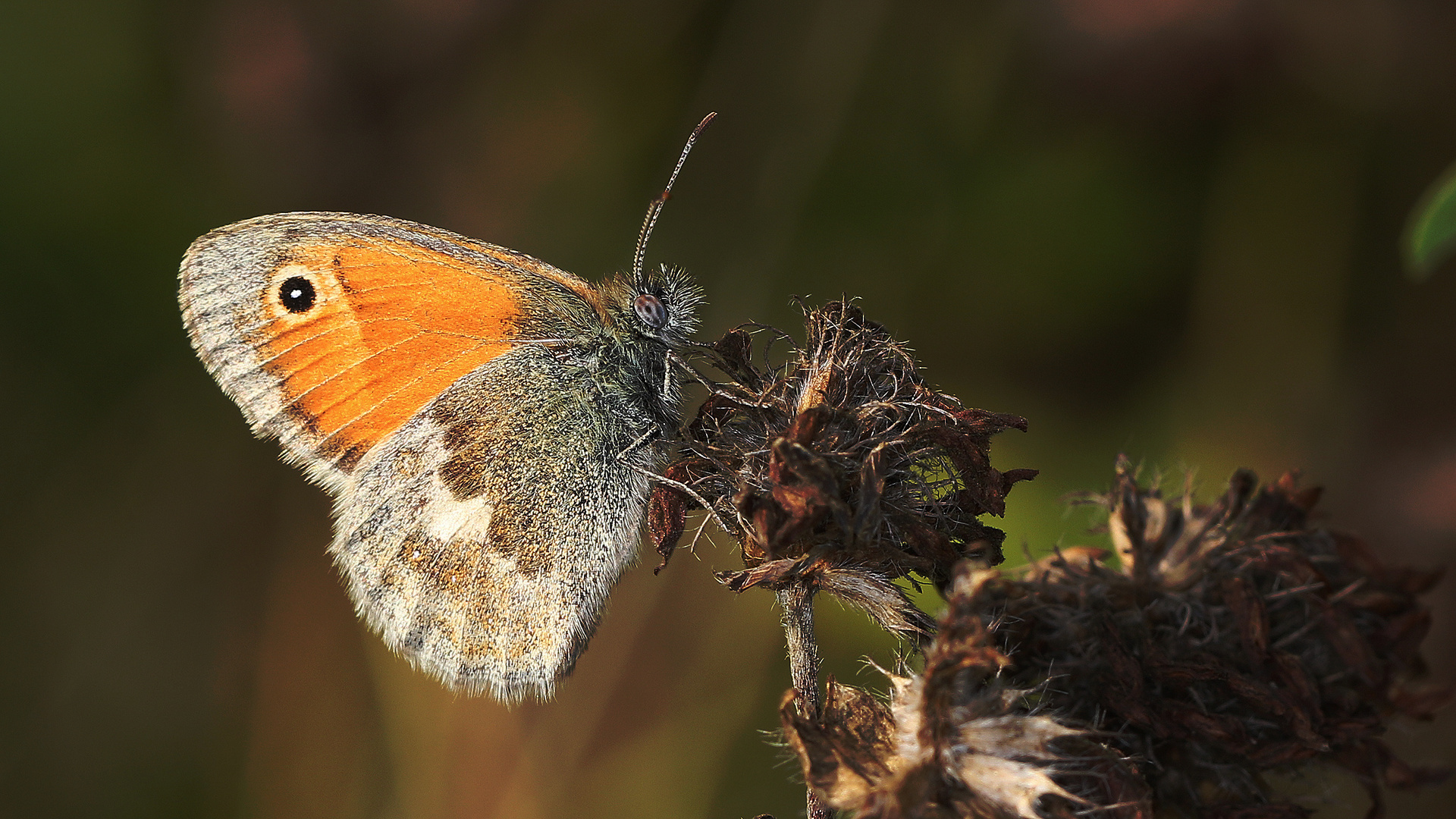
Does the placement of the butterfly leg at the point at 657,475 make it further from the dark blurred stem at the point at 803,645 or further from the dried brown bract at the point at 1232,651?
the dried brown bract at the point at 1232,651

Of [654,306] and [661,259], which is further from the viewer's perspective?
[661,259]

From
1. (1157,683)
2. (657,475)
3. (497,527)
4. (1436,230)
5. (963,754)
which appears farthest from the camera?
(497,527)

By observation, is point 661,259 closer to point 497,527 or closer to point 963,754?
point 497,527

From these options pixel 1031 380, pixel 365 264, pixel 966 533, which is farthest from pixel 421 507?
pixel 1031 380

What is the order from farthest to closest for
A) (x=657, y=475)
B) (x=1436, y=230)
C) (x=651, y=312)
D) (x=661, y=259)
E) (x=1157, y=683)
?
(x=661, y=259) → (x=651, y=312) → (x=657, y=475) → (x=1157, y=683) → (x=1436, y=230)

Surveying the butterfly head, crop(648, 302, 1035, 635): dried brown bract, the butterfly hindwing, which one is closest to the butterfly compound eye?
the butterfly head

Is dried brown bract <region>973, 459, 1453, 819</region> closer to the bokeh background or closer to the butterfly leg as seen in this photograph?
the butterfly leg

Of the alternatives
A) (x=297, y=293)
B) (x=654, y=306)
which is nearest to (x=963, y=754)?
(x=654, y=306)
